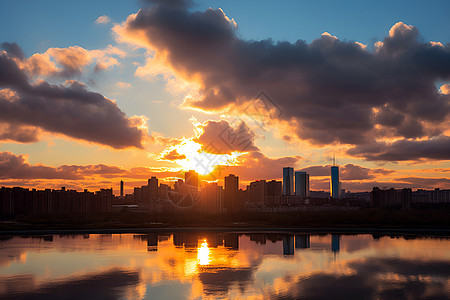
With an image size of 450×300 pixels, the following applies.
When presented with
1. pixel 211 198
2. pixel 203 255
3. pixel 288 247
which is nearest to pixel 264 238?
pixel 288 247

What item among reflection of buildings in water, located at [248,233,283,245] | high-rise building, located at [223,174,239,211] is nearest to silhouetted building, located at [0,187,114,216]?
high-rise building, located at [223,174,239,211]

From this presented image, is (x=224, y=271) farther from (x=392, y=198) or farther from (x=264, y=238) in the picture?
(x=392, y=198)

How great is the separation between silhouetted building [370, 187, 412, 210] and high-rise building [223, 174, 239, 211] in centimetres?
6582

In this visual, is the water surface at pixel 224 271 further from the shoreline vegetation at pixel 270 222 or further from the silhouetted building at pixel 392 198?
the silhouetted building at pixel 392 198

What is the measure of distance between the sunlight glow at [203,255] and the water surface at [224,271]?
4.0 inches

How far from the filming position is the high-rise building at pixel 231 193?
160 m

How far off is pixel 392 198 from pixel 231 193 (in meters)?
74.4

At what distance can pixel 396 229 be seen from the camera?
80062mm

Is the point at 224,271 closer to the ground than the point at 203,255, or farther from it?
farther from it

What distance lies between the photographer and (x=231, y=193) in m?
164

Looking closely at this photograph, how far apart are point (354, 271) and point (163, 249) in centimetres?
2404

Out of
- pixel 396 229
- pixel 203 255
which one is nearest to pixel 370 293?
pixel 203 255

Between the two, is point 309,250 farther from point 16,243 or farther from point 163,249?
point 16,243

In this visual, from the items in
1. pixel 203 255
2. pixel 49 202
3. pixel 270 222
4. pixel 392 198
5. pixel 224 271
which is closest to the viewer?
pixel 224 271
